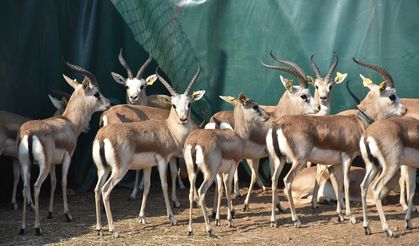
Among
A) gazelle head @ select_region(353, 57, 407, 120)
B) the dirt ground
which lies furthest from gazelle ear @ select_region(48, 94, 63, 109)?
gazelle head @ select_region(353, 57, 407, 120)

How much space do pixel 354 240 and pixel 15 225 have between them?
3.92 m

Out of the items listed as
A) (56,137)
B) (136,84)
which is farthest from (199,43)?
(56,137)

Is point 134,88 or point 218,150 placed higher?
point 134,88

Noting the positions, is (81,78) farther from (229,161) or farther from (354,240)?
(354,240)

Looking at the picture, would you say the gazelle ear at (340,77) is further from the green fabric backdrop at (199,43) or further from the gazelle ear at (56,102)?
the gazelle ear at (56,102)

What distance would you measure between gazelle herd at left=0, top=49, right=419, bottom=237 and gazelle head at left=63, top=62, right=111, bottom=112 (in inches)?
0.5

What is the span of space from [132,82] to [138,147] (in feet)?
9.31

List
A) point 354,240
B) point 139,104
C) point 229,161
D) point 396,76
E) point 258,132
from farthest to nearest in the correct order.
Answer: point 139,104, point 396,76, point 258,132, point 229,161, point 354,240

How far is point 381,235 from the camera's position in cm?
946

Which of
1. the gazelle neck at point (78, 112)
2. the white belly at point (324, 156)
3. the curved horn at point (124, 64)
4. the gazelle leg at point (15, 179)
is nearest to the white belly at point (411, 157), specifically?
the white belly at point (324, 156)

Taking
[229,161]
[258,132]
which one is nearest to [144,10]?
[258,132]

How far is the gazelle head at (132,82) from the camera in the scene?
41.6 ft

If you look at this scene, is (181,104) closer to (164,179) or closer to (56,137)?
(164,179)

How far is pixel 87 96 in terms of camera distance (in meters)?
11.4
